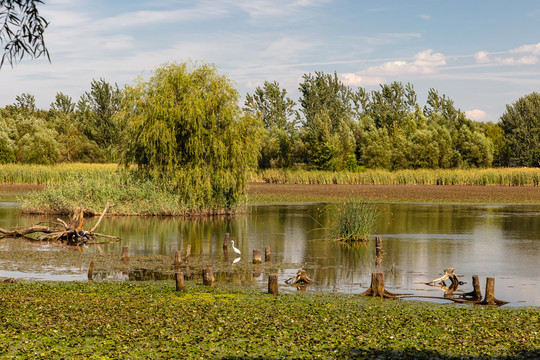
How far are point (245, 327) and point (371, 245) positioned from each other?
17.0 m

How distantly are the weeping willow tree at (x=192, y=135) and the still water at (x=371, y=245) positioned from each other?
2.82 metres

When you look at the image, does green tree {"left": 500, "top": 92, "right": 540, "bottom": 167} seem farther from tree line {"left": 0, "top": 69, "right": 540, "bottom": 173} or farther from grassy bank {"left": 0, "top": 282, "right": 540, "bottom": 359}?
grassy bank {"left": 0, "top": 282, "right": 540, "bottom": 359}

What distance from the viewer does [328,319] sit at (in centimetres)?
1433

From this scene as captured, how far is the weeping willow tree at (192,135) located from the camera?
141ft

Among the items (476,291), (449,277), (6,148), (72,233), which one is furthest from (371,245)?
(6,148)

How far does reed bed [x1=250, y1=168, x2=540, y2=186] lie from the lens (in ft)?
255

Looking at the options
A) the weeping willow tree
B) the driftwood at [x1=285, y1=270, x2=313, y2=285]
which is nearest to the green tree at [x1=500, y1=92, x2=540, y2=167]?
the weeping willow tree

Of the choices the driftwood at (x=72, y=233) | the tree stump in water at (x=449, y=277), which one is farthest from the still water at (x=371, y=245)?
the driftwood at (x=72, y=233)

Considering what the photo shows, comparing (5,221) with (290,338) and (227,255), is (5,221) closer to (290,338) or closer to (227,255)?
(227,255)

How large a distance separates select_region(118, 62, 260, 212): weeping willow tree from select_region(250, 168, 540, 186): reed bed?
110 ft

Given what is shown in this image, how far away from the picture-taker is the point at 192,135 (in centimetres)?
4328

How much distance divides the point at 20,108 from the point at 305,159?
7033 centimetres

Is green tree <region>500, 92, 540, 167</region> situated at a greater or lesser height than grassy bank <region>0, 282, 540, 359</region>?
greater

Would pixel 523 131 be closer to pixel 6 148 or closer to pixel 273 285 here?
pixel 6 148
